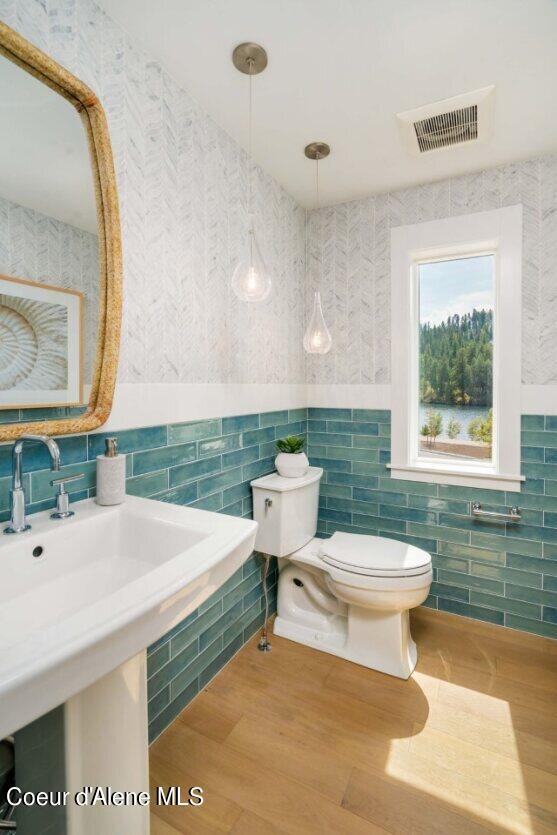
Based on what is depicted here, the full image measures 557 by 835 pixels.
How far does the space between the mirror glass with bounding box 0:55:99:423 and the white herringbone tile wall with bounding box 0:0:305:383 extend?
0.17m

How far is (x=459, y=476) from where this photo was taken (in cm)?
219

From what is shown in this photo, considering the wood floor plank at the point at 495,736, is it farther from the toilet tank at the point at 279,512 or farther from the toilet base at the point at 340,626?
the toilet tank at the point at 279,512

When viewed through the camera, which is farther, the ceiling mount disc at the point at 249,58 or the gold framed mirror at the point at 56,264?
the ceiling mount disc at the point at 249,58

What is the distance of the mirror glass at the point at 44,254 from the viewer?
38.2 inches

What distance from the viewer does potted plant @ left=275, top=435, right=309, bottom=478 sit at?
80.0 inches

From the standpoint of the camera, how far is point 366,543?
197 cm

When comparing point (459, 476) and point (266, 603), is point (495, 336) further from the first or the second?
point (266, 603)

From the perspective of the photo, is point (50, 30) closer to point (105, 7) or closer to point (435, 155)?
point (105, 7)

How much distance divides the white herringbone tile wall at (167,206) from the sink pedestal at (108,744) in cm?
87

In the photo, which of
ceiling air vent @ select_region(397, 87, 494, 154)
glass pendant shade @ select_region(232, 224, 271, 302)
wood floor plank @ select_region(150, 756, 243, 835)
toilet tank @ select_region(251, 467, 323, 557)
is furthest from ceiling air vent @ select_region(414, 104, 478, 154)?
wood floor plank @ select_region(150, 756, 243, 835)

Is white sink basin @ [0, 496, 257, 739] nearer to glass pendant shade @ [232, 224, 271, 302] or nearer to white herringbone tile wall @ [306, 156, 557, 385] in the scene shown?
glass pendant shade @ [232, 224, 271, 302]

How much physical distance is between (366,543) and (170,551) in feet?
3.97

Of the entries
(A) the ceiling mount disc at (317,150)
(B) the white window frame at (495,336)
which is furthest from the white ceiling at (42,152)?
(B) the white window frame at (495,336)

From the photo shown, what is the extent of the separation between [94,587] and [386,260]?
218cm
